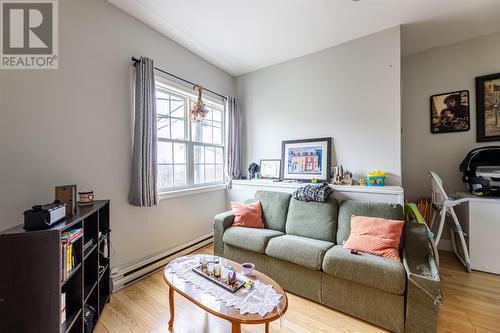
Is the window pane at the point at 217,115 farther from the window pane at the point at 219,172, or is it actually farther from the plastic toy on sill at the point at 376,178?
the plastic toy on sill at the point at 376,178

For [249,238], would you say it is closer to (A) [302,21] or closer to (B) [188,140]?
(B) [188,140]

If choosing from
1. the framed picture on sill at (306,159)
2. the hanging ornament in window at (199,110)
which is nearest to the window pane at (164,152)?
the hanging ornament in window at (199,110)

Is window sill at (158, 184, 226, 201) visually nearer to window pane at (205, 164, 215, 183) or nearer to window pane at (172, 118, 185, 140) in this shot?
window pane at (205, 164, 215, 183)

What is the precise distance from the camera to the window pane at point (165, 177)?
2562 millimetres

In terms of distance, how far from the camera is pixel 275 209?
2.68 meters

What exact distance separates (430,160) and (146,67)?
3.90 metres

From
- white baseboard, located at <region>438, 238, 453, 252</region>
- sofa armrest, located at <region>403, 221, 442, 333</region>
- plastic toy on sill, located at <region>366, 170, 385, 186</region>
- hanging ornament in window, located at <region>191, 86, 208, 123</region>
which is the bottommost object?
white baseboard, located at <region>438, 238, 453, 252</region>

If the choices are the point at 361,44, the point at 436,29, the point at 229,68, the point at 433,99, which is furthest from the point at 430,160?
the point at 229,68

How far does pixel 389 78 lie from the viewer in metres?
2.43

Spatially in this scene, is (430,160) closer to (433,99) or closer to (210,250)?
(433,99)

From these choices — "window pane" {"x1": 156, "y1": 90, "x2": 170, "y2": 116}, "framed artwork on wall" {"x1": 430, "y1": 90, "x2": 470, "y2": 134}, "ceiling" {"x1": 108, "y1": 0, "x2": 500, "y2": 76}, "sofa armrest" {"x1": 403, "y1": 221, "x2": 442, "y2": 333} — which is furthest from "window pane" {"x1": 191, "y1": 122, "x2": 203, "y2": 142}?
"framed artwork on wall" {"x1": 430, "y1": 90, "x2": 470, "y2": 134}

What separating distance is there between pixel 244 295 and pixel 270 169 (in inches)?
87.4

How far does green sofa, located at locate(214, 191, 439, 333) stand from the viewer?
4.84 ft

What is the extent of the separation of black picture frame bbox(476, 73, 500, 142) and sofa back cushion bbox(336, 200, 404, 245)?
172 cm
